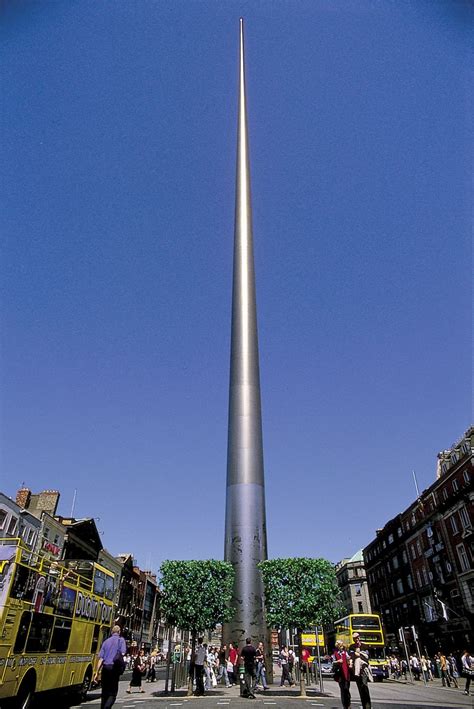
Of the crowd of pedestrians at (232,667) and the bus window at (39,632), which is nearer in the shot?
the bus window at (39,632)

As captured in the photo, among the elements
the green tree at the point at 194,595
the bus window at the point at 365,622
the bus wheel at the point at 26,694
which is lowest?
the bus wheel at the point at 26,694

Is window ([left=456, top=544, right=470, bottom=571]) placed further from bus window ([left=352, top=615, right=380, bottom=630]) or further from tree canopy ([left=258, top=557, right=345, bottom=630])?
tree canopy ([left=258, top=557, right=345, bottom=630])

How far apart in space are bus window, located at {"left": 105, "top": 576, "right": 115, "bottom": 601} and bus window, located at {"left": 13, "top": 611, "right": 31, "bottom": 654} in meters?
11.1

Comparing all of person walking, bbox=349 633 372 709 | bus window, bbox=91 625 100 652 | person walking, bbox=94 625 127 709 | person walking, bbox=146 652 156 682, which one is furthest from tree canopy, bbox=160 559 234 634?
person walking, bbox=146 652 156 682

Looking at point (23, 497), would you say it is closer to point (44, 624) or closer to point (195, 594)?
point (195, 594)

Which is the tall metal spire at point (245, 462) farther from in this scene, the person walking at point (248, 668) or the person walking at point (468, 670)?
the person walking at point (468, 670)

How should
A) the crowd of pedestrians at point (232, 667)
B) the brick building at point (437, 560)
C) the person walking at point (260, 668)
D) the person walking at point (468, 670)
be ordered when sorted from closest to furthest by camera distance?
1. the crowd of pedestrians at point (232, 667)
2. the person walking at point (260, 668)
3. the person walking at point (468, 670)
4. the brick building at point (437, 560)

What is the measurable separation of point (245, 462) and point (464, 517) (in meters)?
35.6

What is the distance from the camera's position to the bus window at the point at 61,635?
17.1 metres

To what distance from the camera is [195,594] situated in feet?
80.9

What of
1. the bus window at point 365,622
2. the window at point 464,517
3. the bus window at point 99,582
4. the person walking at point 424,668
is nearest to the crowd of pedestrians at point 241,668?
the person walking at point 424,668

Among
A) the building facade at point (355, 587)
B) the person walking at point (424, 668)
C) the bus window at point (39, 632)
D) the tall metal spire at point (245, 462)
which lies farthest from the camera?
the building facade at point (355, 587)

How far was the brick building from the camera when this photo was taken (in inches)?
2242

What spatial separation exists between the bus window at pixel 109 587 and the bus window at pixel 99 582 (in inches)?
32.3
